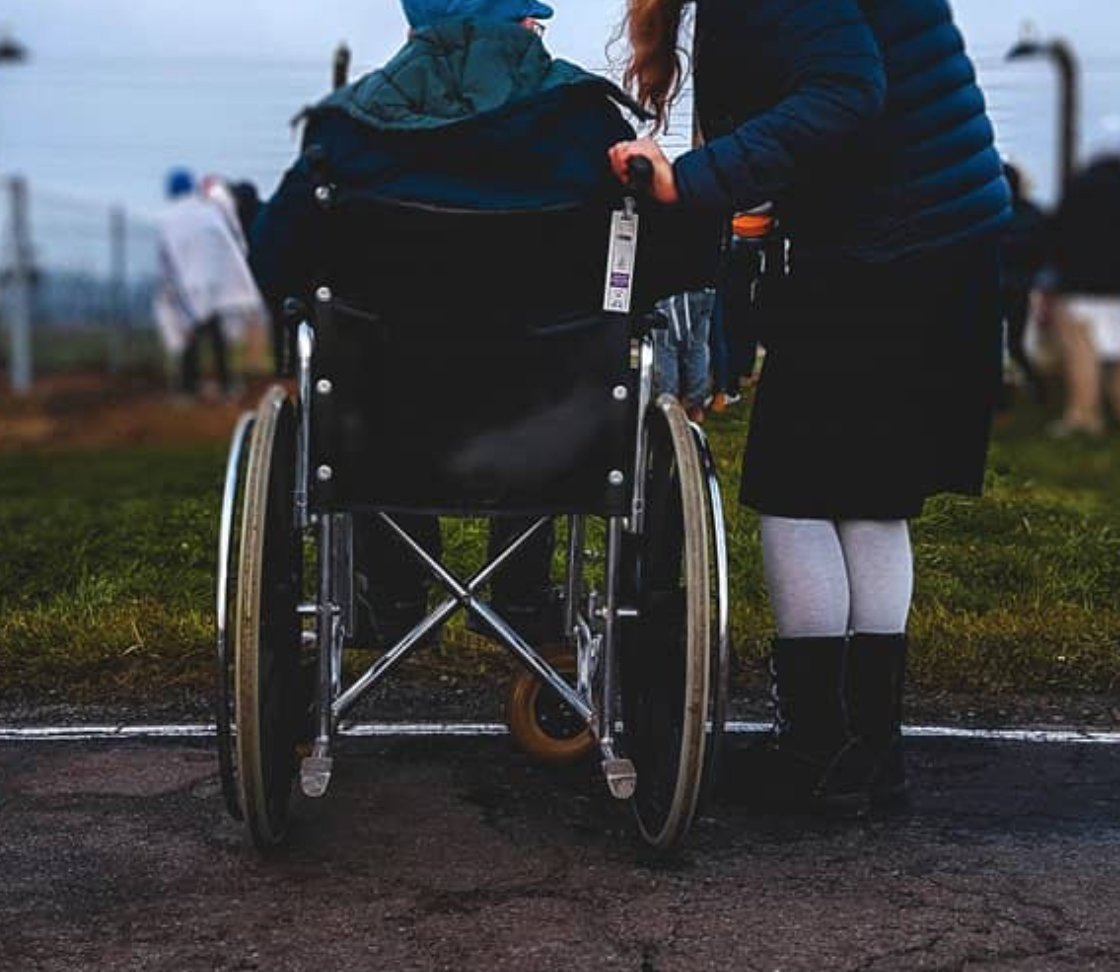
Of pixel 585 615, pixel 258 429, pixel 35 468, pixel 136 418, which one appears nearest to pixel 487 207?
pixel 258 429

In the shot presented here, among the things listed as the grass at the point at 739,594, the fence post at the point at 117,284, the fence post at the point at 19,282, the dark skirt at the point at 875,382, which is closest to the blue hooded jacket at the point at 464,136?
Answer: the dark skirt at the point at 875,382

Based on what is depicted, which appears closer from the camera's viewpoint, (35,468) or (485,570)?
(485,570)

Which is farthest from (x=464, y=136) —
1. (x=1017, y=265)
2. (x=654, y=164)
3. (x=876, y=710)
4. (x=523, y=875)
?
(x=1017, y=265)

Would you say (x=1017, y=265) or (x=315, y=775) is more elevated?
(x=1017, y=265)

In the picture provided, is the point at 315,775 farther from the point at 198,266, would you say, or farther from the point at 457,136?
the point at 198,266

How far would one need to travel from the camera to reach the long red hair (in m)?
4.20

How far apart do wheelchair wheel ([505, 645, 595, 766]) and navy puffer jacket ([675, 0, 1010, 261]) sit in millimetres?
1094

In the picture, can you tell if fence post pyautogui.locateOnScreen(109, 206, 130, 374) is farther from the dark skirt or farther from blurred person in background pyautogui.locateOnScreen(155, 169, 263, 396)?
the dark skirt

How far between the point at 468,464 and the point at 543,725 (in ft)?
3.00

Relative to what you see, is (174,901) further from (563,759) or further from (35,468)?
(35,468)

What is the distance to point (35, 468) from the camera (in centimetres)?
1295

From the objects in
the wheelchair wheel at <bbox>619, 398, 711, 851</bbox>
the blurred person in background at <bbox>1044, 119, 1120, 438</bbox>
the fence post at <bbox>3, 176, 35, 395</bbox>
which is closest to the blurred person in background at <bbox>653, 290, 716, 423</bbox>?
the wheelchair wheel at <bbox>619, 398, 711, 851</bbox>

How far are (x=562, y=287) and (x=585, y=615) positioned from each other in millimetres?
736

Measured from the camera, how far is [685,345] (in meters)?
4.62
